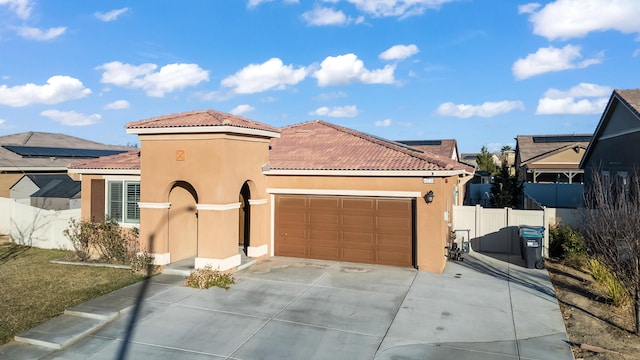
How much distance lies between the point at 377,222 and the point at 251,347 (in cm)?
692

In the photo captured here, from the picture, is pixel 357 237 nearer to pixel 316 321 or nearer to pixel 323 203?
pixel 323 203

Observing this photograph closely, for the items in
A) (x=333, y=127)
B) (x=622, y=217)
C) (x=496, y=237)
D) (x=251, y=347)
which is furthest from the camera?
(x=333, y=127)

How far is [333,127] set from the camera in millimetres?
18906

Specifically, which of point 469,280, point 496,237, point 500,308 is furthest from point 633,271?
point 496,237

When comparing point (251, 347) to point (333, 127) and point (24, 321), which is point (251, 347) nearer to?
point (24, 321)

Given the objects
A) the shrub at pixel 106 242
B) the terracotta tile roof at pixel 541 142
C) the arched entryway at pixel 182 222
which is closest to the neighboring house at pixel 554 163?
the terracotta tile roof at pixel 541 142

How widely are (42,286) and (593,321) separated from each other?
1317 cm

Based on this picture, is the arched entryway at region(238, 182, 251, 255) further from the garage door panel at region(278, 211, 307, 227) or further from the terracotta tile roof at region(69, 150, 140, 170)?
the terracotta tile roof at region(69, 150, 140, 170)

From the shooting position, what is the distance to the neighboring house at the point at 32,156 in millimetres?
24844

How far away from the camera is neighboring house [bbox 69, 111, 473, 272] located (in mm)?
12102

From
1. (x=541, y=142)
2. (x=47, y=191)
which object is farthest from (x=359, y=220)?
(x=541, y=142)

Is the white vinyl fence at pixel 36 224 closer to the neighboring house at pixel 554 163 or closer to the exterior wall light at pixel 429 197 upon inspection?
the exterior wall light at pixel 429 197

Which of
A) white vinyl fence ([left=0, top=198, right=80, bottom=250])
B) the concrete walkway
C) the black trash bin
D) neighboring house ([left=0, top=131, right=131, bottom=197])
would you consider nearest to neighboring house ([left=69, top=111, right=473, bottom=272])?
the concrete walkway

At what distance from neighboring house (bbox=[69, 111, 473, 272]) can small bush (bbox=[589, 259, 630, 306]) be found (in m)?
3.93
